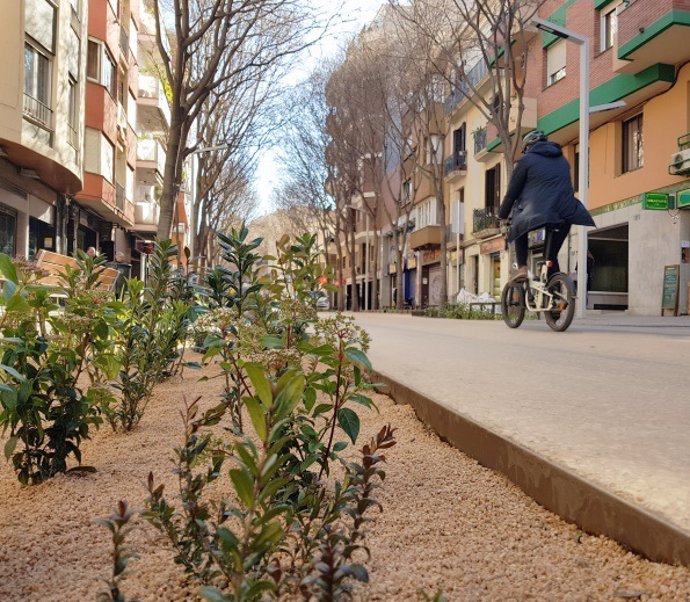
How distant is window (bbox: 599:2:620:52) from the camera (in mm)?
18219

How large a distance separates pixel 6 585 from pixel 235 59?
1267 centimetres

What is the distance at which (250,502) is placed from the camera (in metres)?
0.70

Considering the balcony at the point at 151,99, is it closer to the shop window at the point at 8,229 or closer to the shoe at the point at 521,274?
the shop window at the point at 8,229

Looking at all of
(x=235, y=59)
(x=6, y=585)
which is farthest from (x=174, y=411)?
(x=235, y=59)

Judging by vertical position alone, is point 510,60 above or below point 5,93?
above

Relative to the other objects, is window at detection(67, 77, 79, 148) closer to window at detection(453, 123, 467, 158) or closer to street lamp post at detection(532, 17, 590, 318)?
street lamp post at detection(532, 17, 590, 318)

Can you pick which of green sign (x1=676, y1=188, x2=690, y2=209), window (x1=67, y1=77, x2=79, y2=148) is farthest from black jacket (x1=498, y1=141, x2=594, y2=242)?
window (x1=67, y1=77, x2=79, y2=148)

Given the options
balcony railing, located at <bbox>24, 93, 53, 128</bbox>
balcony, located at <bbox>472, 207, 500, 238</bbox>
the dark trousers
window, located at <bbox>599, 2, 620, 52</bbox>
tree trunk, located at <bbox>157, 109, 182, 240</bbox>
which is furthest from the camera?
balcony, located at <bbox>472, 207, 500, 238</bbox>

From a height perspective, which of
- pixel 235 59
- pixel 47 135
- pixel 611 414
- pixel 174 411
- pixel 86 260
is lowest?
pixel 174 411

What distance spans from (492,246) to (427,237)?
22.4 ft

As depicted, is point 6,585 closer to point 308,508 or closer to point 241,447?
point 308,508

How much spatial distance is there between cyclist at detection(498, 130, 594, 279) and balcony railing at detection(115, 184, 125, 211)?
703 inches

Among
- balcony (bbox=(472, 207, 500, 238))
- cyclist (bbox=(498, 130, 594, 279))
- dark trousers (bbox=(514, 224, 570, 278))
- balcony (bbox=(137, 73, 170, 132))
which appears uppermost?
balcony (bbox=(137, 73, 170, 132))

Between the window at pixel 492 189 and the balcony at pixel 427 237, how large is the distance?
4.95m
